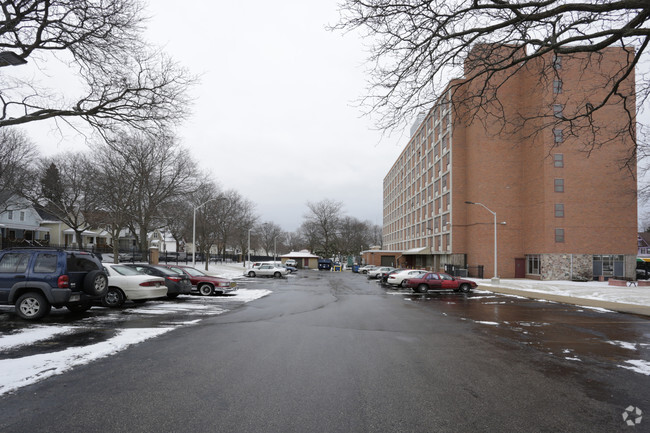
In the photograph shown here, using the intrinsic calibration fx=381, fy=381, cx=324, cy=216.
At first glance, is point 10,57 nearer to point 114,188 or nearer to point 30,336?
point 30,336

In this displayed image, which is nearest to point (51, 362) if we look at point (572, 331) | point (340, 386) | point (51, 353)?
point (51, 353)

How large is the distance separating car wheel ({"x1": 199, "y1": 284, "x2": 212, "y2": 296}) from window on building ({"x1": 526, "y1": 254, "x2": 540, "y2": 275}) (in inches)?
1407

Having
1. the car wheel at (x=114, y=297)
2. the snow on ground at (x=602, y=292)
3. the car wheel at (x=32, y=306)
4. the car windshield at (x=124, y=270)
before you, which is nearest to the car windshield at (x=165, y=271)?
the car windshield at (x=124, y=270)

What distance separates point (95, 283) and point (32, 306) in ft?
4.69

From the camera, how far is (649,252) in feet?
240

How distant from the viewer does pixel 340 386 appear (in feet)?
16.9

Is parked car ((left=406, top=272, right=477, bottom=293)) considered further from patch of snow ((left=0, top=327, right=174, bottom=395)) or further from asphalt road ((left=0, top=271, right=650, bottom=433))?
patch of snow ((left=0, top=327, right=174, bottom=395))

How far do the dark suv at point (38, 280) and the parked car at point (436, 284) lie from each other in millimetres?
18812

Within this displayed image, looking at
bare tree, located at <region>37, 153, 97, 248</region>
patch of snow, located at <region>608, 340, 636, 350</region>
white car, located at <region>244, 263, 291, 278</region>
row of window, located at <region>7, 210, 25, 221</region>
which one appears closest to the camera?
patch of snow, located at <region>608, 340, 636, 350</region>

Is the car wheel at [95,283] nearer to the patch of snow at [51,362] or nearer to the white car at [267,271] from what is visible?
the patch of snow at [51,362]

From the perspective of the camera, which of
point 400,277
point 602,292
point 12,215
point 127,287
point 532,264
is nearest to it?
point 127,287

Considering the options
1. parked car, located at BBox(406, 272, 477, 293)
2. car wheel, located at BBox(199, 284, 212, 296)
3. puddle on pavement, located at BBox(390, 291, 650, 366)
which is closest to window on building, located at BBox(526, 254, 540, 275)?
parked car, located at BBox(406, 272, 477, 293)

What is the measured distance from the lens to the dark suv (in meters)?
9.42

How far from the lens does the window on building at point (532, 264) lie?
134 feet
